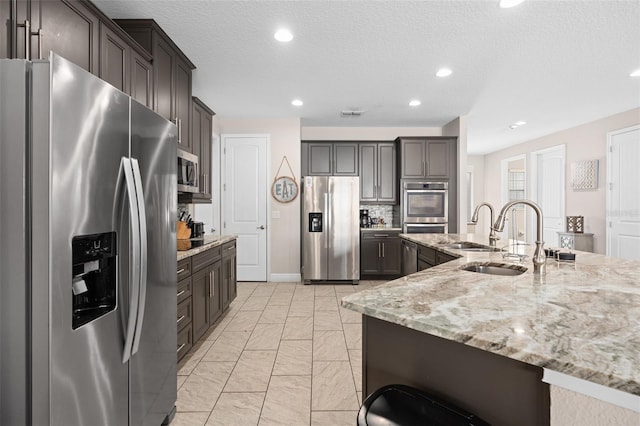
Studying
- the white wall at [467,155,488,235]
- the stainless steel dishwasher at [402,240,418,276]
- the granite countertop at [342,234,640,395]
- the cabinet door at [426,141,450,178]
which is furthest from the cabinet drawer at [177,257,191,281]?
the white wall at [467,155,488,235]

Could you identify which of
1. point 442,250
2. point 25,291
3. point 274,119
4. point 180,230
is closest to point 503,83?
point 442,250

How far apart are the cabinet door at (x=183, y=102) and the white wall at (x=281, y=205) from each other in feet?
7.11

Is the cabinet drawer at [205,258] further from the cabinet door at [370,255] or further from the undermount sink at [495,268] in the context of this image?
the cabinet door at [370,255]

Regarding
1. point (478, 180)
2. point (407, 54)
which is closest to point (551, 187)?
point (478, 180)

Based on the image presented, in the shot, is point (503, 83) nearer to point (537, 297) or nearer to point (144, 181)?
point (537, 297)

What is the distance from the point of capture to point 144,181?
1515 millimetres

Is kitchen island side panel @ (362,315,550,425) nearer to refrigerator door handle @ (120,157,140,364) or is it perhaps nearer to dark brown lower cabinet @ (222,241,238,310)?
refrigerator door handle @ (120,157,140,364)

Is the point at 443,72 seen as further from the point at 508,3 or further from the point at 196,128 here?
the point at 196,128

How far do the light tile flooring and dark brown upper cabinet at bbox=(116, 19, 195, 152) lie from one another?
6.13 ft

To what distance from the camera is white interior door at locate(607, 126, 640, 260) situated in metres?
4.70

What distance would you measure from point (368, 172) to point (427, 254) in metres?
2.71

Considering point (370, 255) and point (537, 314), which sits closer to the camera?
point (537, 314)

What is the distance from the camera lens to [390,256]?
5348 millimetres

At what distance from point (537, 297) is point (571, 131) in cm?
632
